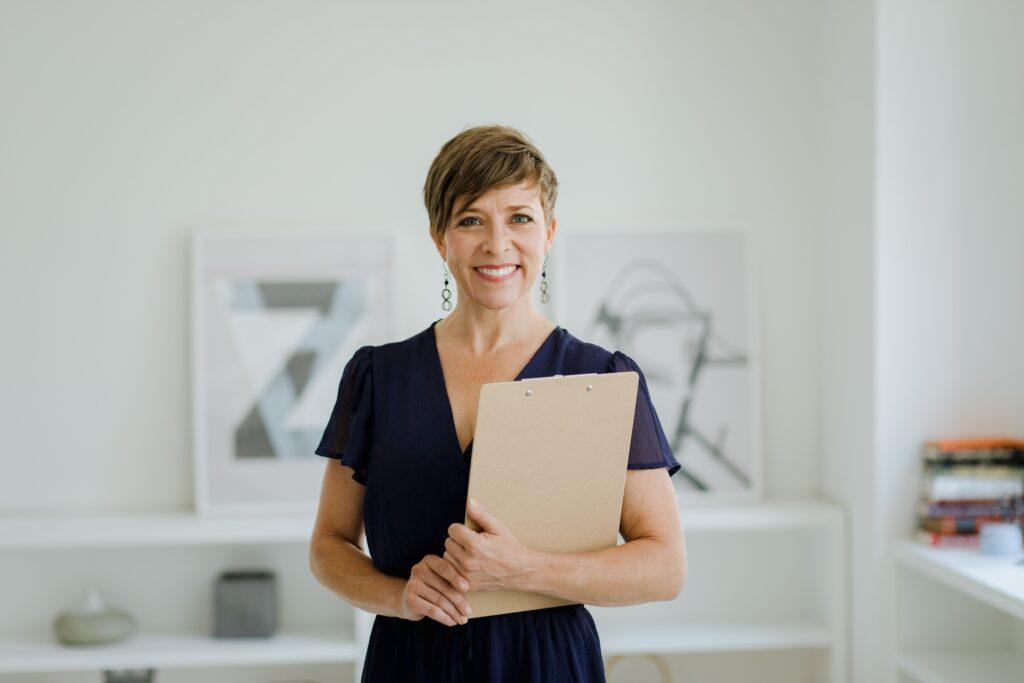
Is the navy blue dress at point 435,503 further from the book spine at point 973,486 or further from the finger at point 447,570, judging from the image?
the book spine at point 973,486

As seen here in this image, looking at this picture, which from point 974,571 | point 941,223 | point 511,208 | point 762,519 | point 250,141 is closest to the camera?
point 511,208

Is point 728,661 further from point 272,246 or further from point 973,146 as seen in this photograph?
point 272,246

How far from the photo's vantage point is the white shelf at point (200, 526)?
10.0 ft

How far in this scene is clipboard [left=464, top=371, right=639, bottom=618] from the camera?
1453 millimetres

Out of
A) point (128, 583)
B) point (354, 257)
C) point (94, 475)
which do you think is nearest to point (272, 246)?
point (354, 257)

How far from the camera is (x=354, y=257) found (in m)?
3.34

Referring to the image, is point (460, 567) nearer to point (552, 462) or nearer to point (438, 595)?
point (438, 595)

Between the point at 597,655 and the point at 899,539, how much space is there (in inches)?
69.7

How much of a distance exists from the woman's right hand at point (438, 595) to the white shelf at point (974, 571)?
1.60m

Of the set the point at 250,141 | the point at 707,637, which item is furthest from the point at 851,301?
the point at 250,141

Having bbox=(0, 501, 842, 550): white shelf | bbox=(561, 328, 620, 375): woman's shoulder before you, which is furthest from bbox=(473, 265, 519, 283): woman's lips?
bbox=(0, 501, 842, 550): white shelf

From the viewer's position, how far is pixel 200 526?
3123 mm

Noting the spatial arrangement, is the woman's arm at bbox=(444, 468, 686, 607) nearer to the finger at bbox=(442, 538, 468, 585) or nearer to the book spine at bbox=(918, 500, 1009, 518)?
the finger at bbox=(442, 538, 468, 585)

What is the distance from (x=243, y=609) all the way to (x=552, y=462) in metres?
2.02
